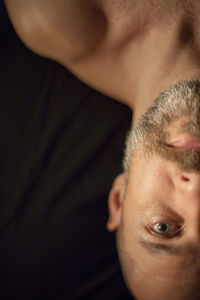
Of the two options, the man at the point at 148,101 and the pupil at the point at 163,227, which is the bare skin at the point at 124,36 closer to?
the man at the point at 148,101

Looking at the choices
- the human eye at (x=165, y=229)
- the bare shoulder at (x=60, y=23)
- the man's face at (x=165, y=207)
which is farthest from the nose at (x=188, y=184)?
the bare shoulder at (x=60, y=23)

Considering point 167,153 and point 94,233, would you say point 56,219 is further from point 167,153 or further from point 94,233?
point 167,153

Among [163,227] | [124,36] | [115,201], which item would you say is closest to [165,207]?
[163,227]

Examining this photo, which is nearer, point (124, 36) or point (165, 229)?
point (165, 229)

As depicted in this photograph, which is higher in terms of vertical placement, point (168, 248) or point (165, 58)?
point (165, 58)

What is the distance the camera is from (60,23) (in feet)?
3.75

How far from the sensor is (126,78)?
1240mm

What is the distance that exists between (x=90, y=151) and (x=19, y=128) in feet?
0.86

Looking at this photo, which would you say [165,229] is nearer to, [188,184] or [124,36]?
[188,184]

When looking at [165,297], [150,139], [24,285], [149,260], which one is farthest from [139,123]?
[24,285]

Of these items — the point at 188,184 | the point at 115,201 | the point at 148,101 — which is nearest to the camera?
the point at 188,184

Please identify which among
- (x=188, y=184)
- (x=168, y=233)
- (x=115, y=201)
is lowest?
(x=115, y=201)

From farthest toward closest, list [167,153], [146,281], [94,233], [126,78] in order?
[94,233] < [126,78] < [146,281] < [167,153]

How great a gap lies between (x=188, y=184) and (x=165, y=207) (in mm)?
94
